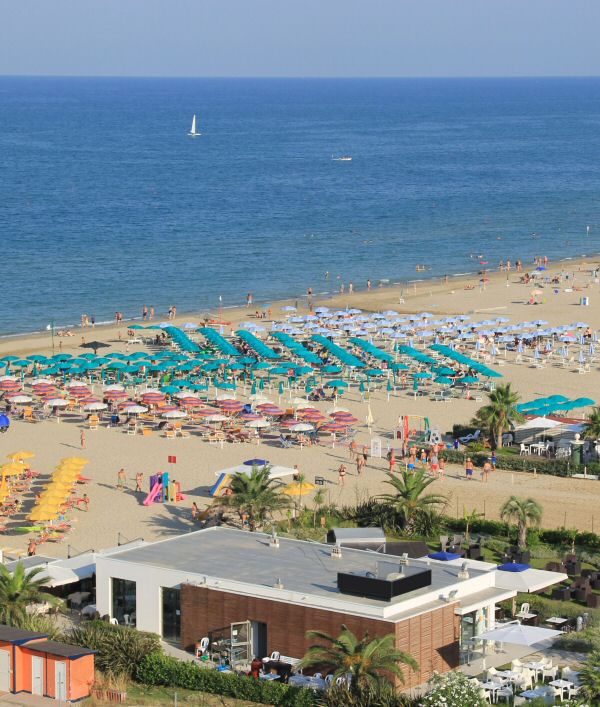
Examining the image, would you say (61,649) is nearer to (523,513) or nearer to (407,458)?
(523,513)

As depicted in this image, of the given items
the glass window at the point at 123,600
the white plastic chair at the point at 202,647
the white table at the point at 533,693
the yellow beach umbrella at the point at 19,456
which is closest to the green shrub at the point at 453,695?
→ the white table at the point at 533,693

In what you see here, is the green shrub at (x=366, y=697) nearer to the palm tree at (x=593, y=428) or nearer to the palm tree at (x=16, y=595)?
the palm tree at (x=16, y=595)

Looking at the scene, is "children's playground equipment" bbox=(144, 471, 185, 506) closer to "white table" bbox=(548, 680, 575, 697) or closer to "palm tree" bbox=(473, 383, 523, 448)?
"palm tree" bbox=(473, 383, 523, 448)

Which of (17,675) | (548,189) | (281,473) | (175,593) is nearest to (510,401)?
(281,473)

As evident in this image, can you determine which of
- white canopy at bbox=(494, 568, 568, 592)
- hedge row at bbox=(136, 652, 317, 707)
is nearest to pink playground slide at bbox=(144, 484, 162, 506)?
white canopy at bbox=(494, 568, 568, 592)

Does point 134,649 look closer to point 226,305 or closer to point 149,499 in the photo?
point 149,499

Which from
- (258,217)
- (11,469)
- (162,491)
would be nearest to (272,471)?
(162,491)
